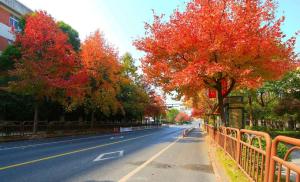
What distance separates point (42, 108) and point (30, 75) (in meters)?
10.5

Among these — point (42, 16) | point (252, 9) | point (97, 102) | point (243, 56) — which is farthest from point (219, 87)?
point (97, 102)

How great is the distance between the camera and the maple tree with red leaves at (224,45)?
49.5 feet

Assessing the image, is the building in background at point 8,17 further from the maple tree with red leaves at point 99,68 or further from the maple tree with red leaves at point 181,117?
the maple tree with red leaves at point 181,117

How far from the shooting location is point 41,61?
28219 millimetres

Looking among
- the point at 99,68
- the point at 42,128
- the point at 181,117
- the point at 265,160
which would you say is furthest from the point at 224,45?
the point at 181,117

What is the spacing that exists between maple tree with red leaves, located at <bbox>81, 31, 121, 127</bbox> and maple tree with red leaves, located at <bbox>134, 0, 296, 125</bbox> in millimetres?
21898

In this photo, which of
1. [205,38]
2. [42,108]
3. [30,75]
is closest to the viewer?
[205,38]

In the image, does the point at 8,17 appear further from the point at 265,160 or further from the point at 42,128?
the point at 265,160

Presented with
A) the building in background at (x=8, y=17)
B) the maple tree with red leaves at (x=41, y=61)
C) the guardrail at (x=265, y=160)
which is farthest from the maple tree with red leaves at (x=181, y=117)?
the guardrail at (x=265, y=160)

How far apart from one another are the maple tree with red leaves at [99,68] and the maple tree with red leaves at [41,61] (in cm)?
825

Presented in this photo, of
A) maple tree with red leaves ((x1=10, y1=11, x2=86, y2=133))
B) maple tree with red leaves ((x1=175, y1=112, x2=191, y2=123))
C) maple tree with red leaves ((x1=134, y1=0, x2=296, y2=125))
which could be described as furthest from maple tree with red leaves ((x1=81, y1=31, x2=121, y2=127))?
maple tree with red leaves ((x1=175, y1=112, x2=191, y2=123))

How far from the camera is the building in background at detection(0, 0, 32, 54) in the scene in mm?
37406

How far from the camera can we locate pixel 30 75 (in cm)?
2784

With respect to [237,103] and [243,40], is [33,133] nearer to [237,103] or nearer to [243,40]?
[237,103]
